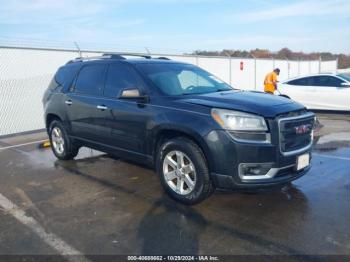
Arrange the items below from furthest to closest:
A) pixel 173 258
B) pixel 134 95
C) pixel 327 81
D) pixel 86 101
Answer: pixel 327 81 < pixel 86 101 < pixel 134 95 < pixel 173 258

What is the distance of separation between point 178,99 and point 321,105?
9.97 m

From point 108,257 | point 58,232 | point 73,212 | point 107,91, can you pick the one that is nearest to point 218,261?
point 108,257

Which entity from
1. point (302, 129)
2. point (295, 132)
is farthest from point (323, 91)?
point (295, 132)

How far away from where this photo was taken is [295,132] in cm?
430

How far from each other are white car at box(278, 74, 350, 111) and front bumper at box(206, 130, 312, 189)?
9682mm

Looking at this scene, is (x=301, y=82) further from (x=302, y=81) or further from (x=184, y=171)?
(x=184, y=171)

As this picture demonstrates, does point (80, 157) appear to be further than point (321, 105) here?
No

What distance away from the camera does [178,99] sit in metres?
4.62

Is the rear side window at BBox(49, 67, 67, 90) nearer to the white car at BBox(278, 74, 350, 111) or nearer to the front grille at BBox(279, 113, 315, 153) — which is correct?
the front grille at BBox(279, 113, 315, 153)

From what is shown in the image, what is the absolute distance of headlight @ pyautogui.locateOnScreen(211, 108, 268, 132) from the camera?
4.04 meters

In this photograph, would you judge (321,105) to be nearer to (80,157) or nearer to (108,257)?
(80,157)

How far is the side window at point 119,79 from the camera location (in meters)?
5.20

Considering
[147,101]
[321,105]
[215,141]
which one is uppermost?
[147,101]

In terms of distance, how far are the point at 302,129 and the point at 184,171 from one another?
154 cm
